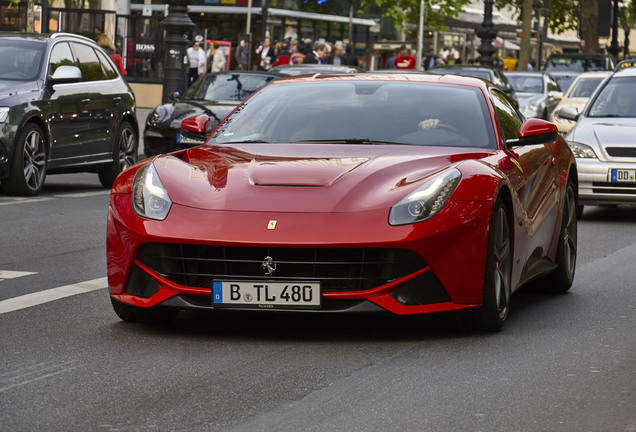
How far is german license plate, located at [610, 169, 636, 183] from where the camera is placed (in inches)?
567

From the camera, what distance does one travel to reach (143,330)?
6941mm

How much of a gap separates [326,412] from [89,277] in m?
4.05

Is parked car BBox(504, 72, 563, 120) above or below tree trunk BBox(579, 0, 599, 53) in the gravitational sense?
below

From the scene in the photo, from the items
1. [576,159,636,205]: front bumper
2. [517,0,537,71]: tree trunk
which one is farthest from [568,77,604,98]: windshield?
[517,0,537,71]: tree trunk

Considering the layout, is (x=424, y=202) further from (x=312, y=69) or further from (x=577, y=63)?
(x=577, y=63)

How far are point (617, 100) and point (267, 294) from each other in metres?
9.97

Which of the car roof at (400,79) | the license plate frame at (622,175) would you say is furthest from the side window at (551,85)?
the car roof at (400,79)

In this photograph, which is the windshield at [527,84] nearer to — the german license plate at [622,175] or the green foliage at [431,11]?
the green foliage at [431,11]

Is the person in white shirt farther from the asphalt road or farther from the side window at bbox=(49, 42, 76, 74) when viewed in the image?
the asphalt road

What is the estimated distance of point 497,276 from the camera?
6922mm

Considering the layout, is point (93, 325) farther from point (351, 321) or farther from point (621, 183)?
point (621, 183)

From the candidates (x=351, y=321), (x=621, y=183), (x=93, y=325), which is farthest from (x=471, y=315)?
(x=621, y=183)

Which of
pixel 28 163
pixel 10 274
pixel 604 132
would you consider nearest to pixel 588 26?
pixel 604 132

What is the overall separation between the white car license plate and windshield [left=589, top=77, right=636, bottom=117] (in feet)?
31.6
